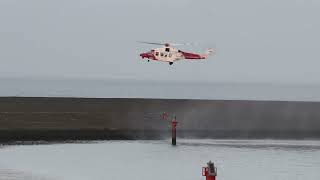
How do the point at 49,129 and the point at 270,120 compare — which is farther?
the point at 270,120

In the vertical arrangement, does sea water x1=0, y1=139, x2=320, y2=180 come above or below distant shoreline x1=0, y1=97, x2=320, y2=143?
below

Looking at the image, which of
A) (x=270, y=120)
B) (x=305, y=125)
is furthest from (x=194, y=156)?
(x=270, y=120)

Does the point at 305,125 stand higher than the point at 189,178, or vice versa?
the point at 305,125

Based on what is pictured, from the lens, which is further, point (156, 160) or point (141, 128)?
point (141, 128)

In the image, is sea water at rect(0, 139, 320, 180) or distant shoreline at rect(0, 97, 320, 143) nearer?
sea water at rect(0, 139, 320, 180)

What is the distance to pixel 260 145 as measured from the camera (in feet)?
228

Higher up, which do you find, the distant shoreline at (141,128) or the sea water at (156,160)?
the distant shoreline at (141,128)

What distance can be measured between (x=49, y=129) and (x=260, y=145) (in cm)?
2552

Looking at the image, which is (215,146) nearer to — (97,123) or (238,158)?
(238,158)

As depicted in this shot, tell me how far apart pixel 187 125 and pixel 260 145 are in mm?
Result: 22695

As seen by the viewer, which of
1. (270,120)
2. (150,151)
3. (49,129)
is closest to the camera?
(150,151)

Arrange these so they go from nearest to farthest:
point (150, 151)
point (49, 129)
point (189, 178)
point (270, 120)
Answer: point (189, 178) → point (150, 151) → point (49, 129) → point (270, 120)

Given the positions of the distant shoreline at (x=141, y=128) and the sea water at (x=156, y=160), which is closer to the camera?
the sea water at (x=156, y=160)

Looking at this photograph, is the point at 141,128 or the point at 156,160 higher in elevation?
the point at 141,128
